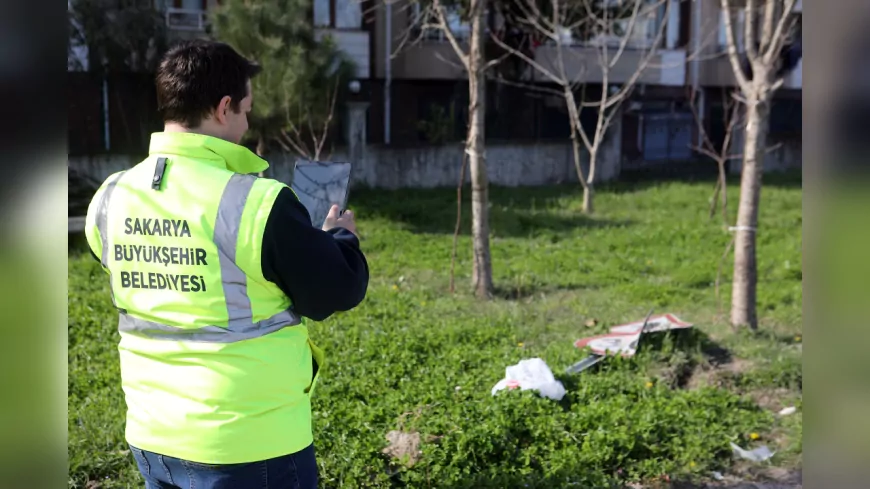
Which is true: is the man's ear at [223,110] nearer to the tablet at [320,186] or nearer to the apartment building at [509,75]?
the tablet at [320,186]

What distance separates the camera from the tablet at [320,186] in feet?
8.42

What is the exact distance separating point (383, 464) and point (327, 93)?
10425mm

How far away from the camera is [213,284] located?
2.05 meters

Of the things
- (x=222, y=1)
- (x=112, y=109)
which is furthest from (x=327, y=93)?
(x=112, y=109)

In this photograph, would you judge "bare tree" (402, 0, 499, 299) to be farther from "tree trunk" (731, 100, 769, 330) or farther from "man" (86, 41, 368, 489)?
"man" (86, 41, 368, 489)

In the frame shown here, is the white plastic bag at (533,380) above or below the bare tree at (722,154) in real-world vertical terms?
below

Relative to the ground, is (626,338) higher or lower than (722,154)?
lower

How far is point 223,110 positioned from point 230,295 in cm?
47

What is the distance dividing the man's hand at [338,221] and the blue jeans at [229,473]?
1.93 ft

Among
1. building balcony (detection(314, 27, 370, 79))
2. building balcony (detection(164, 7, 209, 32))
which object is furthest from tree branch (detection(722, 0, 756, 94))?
building balcony (detection(314, 27, 370, 79))

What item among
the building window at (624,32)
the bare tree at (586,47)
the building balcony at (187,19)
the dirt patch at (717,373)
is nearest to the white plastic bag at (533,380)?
→ the dirt patch at (717,373)

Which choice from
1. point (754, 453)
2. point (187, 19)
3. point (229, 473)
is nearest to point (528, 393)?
A: point (754, 453)

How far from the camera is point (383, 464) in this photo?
382cm

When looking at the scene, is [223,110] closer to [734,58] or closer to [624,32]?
[734,58]
